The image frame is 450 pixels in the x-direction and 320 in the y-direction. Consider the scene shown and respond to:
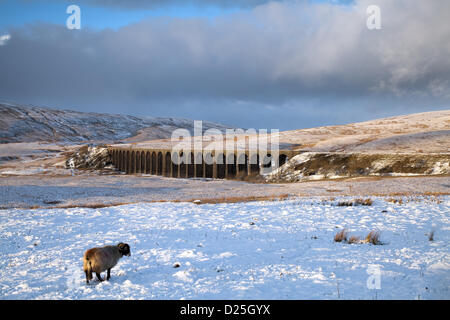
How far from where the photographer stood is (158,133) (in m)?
197

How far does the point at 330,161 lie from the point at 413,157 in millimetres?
9590

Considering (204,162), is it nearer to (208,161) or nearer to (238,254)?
(208,161)

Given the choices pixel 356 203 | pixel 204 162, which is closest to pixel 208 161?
pixel 204 162

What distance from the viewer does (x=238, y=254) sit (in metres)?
8.81

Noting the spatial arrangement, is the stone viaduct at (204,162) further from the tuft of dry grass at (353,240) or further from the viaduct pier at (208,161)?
the tuft of dry grass at (353,240)

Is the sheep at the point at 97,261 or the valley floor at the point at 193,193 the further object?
the valley floor at the point at 193,193

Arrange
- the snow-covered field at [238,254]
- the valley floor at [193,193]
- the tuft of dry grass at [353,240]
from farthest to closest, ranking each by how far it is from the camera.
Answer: the valley floor at [193,193] < the tuft of dry grass at [353,240] < the snow-covered field at [238,254]

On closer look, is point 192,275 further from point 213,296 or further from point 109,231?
point 109,231

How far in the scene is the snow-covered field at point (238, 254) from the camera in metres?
6.42

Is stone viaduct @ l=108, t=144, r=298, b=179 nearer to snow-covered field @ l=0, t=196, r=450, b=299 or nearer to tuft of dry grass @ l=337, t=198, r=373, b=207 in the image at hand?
tuft of dry grass @ l=337, t=198, r=373, b=207

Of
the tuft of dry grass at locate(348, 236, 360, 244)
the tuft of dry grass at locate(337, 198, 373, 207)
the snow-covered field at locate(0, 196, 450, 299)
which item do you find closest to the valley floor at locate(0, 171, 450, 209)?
the tuft of dry grass at locate(337, 198, 373, 207)

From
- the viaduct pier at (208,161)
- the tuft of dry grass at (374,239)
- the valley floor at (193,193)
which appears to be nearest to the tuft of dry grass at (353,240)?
the tuft of dry grass at (374,239)

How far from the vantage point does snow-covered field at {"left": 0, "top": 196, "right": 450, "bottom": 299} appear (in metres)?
6.42
